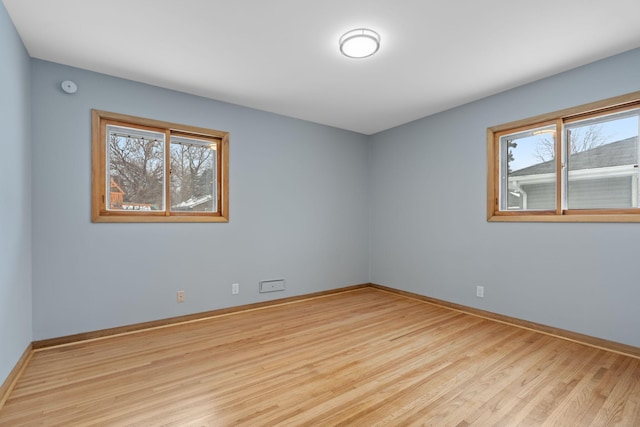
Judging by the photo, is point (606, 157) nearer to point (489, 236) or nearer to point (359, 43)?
point (489, 236)

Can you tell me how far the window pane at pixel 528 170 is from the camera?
124 inches

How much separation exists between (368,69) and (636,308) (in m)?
3.08

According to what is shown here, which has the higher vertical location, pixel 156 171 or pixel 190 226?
pixel 156 171

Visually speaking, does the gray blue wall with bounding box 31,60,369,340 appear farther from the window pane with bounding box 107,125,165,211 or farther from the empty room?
the window pane with bounding box 107,125,165,211

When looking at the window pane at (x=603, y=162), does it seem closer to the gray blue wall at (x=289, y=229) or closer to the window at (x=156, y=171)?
the gray blue wall at (x=289, y=229)

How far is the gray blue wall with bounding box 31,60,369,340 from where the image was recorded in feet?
8.86

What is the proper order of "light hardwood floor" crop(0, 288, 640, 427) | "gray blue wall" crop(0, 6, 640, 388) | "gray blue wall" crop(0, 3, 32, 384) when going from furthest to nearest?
"gray blue wall" crop(0, 6, 640, 388)
"gray blue wall" crop(0, 3, 32, 384)
"light hardwood floor" crop(0, 288, 640, 427)

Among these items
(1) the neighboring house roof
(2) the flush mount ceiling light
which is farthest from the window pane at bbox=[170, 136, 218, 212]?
(1) the neighboring house roof

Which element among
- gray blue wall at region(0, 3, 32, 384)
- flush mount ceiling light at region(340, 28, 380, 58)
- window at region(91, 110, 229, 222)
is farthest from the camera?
window at region(91, 110, 229, 222)

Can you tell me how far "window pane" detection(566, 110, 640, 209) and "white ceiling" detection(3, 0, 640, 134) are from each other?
61 centimetres

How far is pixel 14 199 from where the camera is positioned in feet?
7.16

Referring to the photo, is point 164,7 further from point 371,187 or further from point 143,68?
point 371,187

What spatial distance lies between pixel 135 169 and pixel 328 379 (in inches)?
110

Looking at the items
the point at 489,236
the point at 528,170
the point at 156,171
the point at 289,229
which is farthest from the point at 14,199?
the point at 528,170
